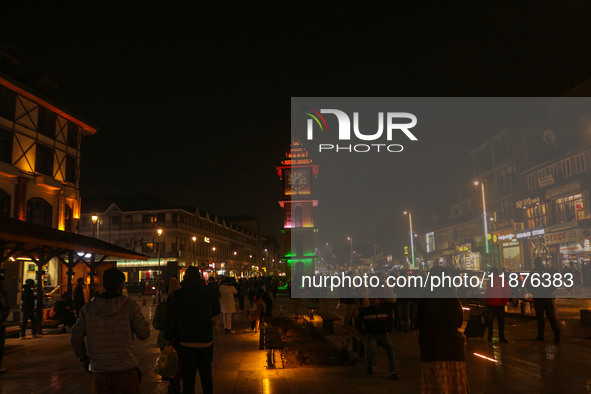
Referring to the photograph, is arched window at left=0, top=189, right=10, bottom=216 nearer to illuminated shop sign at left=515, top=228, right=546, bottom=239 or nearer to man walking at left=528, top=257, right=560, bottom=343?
man walking at left=528, top=257, right=560, bottom=343

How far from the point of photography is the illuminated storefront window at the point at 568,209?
126ft

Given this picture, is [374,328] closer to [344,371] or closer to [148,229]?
[344,371]

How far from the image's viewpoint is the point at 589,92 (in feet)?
160

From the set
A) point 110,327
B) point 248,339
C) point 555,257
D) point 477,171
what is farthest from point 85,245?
Answer: point 477,171

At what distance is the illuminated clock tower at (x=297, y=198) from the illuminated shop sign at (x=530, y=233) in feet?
80.6

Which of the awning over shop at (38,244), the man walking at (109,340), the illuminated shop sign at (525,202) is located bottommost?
the man walking at (109,340)

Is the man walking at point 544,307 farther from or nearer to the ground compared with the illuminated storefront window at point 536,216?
nearer to the ground

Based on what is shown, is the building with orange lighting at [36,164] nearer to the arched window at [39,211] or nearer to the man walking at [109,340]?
the arched window at [39,211]

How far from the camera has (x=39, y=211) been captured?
32.3 m

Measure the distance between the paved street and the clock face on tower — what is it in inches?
1994

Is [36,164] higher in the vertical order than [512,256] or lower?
higher

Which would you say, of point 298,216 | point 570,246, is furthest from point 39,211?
point 570,246

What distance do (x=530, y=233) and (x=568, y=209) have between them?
669 centimetres

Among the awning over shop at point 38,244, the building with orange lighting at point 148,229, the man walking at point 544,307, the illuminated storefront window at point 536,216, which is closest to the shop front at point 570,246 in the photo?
the illuminated storefront window at point 536,216
